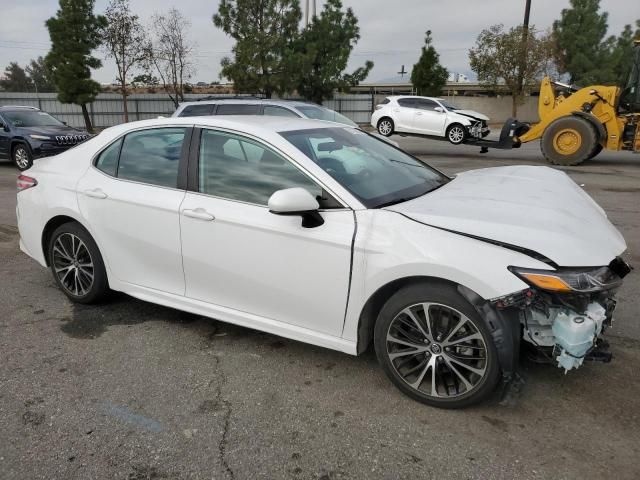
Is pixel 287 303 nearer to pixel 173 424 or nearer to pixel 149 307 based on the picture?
pixel 173 424

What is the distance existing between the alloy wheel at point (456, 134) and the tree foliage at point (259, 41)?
1185 cm

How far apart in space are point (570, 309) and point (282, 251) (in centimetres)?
158

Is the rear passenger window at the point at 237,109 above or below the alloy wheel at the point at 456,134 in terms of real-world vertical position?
above

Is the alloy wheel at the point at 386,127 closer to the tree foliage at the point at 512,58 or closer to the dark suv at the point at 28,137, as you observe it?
the dark suv at the point at 28,137

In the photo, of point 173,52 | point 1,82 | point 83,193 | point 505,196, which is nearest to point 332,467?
point 505,196

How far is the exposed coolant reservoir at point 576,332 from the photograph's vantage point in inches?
103

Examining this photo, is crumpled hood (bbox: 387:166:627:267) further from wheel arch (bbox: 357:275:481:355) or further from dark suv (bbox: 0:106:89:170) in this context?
→ dark suv (bbox: 0:106:89:170)

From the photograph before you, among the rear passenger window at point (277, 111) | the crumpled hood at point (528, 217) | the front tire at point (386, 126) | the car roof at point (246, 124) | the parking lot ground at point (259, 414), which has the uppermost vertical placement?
the car roof at point (246, 124)

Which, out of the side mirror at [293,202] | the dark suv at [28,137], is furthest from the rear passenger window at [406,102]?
the side mirror at [293,202]

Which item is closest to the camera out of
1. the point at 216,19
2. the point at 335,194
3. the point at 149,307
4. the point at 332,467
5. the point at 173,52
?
the point at 332,467

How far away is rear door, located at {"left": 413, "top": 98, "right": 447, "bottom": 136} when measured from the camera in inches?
699

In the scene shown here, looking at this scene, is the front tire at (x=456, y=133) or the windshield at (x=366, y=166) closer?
the windshield at (x=366, y=166)

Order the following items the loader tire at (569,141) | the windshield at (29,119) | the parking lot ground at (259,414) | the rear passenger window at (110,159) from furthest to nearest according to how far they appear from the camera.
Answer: the windshield at (29,119), the loader tire at (569,141), the rear passenger window at (110,159), the parking lot ground at (259,414)

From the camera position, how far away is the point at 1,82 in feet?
266
